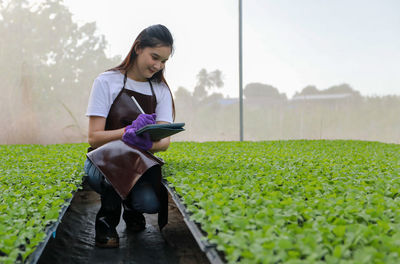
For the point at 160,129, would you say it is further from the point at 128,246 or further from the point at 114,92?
the point at 128,246

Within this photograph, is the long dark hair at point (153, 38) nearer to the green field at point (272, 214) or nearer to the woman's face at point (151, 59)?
the woman's face at point (151, 59)

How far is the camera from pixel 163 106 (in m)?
2.64

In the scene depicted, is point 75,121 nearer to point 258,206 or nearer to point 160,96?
point 160,96

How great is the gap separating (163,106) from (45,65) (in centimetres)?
607

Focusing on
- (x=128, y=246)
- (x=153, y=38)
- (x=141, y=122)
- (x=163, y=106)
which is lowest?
(x=128, y=246)

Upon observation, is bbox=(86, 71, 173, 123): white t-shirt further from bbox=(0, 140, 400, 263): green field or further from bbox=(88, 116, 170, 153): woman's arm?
bbox=(0, 140, 400, 263): green field

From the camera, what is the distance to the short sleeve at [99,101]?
2.33 m

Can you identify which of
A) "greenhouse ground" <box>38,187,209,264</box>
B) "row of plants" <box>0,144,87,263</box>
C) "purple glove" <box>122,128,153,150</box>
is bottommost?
"greenhouse ground" <box>38,187,209,264</box>

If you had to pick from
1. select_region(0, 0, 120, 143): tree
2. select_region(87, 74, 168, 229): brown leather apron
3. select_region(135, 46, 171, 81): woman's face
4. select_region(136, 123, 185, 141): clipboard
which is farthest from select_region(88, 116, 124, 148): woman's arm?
select_region(0, 0, 120, 143): tree

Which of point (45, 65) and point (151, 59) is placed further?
point (45, 65)

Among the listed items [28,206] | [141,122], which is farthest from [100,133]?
[28,206]

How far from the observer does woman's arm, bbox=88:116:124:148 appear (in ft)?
7.52

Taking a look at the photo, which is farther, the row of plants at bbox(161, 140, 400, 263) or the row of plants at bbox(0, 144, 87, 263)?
the row of plants at bbox(0, 144, 87, 263)

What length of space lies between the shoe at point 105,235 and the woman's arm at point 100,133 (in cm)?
50
